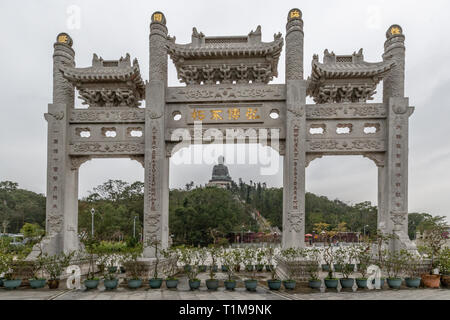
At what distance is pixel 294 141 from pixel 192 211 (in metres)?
17.6

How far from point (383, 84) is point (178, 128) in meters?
6.31

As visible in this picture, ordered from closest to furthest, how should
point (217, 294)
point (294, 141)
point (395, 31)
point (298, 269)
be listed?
point (217, 294) < point (298, 269) < point (294, 141) < point (395, 31)

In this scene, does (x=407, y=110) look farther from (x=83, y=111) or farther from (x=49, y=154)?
(x=49, y=154)

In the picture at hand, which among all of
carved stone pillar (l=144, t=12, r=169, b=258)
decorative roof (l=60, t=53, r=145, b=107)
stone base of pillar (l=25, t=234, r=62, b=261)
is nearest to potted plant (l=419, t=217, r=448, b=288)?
carved stone pillar (l=144, t=12, r=169, b=258)

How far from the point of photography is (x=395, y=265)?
25.5ft

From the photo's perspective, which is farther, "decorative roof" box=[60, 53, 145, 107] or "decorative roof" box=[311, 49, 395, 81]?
"decorative roof" box=[60, 53, 145, 107]

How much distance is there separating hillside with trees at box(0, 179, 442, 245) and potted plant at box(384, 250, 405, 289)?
8.38 meters

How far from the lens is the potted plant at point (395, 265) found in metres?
7.42

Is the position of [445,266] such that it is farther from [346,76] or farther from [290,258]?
[346,76]

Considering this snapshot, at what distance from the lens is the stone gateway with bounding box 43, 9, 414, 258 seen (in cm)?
896

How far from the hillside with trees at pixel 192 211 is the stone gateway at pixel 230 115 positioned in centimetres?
865

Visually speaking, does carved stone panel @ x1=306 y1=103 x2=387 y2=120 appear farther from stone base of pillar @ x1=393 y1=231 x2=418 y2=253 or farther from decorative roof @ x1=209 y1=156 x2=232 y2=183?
decorative roof @ x1=209 y1=156 x2=232 y2=183

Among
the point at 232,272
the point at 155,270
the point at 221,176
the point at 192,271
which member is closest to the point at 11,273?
the point at 155,270

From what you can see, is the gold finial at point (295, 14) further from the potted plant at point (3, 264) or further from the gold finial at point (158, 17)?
the potted plant at point (3, 264)
